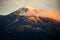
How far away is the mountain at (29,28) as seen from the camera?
1.76 meters

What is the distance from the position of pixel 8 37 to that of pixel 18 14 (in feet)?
1.08

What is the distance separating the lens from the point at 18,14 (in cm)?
185

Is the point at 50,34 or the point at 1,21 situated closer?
the point at 50,34

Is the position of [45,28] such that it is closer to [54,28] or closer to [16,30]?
[54,28]

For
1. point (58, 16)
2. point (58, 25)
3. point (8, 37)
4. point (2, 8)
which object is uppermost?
point (2, 8)

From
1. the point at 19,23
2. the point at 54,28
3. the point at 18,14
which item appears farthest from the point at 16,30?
the point at 54,28

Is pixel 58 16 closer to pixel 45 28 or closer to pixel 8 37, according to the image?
pixel 45 28

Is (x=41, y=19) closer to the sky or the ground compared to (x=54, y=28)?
closer to the sky

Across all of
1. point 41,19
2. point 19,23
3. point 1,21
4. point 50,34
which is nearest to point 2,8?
point 1,21

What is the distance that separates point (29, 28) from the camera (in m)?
1.79

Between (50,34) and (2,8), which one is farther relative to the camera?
(2,8)

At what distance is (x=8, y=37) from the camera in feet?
5.85

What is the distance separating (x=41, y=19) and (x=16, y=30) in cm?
35

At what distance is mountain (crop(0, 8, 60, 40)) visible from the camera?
1765 millimetres
